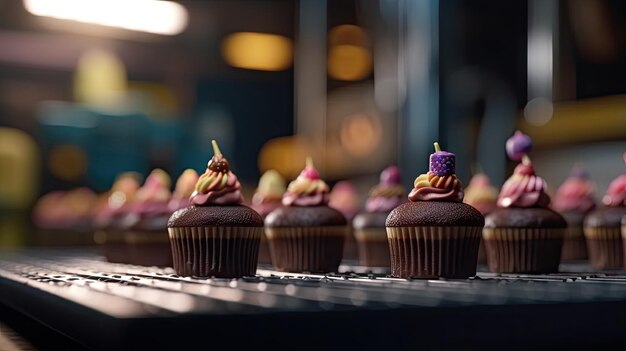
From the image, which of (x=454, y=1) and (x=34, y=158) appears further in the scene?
(x=34, y=158)

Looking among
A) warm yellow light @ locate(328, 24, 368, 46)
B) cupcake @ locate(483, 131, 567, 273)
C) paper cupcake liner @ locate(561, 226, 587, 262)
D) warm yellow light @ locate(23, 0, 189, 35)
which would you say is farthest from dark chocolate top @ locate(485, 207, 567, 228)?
warm yellow light @ locate(23, 0, 189, 35)

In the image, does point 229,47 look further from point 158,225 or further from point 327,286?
point 327,286

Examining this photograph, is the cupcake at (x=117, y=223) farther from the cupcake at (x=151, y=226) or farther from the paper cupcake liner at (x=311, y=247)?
the paper cupcake liner at (x=311, y=247)

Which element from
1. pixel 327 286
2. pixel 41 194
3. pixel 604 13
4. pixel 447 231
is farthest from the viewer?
pixel 41 194

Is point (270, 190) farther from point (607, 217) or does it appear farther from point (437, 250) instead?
point (437, 250)

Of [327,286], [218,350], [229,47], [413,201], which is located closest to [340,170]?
[229,47]

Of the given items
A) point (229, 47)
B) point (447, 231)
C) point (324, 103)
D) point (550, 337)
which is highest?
point (229, 47)

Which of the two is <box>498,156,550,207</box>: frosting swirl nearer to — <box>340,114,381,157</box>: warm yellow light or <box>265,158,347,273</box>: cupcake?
<box>265,158,347,273</box>: cupcake

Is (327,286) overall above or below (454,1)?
below
